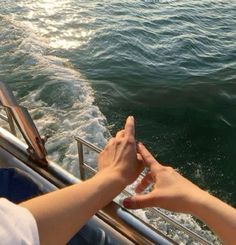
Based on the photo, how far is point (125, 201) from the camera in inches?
67.2

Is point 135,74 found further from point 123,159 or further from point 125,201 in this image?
point 125,201

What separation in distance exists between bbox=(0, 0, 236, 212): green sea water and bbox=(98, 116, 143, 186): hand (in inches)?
119

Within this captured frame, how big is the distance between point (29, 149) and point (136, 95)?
5110 millimetres

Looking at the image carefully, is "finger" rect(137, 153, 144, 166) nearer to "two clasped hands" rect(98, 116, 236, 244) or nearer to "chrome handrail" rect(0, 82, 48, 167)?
"two clasped hands" rect(98, 116, 236, 244)

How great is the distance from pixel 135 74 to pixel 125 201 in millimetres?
6423

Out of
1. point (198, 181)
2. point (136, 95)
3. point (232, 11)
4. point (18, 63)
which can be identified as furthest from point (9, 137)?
point (232, 11)

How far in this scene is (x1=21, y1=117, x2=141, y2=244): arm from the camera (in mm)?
1342

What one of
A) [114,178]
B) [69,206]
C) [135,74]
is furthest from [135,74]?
[69,206]

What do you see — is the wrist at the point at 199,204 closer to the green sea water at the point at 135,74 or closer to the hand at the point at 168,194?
the hand at the point at 168,194

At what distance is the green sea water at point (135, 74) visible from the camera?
5.59 metres

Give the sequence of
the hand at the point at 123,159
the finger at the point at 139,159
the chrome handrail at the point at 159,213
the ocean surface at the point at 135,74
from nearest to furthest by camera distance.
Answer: the chrome handrail at the point at 159,213 → the hand at the point at 123,159 → the finger at the point at 139,159 → the ocean surface at the point at 135,74

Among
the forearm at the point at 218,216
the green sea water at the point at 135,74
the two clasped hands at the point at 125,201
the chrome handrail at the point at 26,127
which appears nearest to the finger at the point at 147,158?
the two clasped hands at the point at 125,201

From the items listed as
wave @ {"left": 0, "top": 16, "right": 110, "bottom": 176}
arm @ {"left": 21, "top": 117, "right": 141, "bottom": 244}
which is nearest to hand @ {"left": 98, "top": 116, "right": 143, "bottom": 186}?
arm @ {"left": 21, "top": 117, "right": 141, "bottom": 244}

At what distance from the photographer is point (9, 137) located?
7.06 ft
